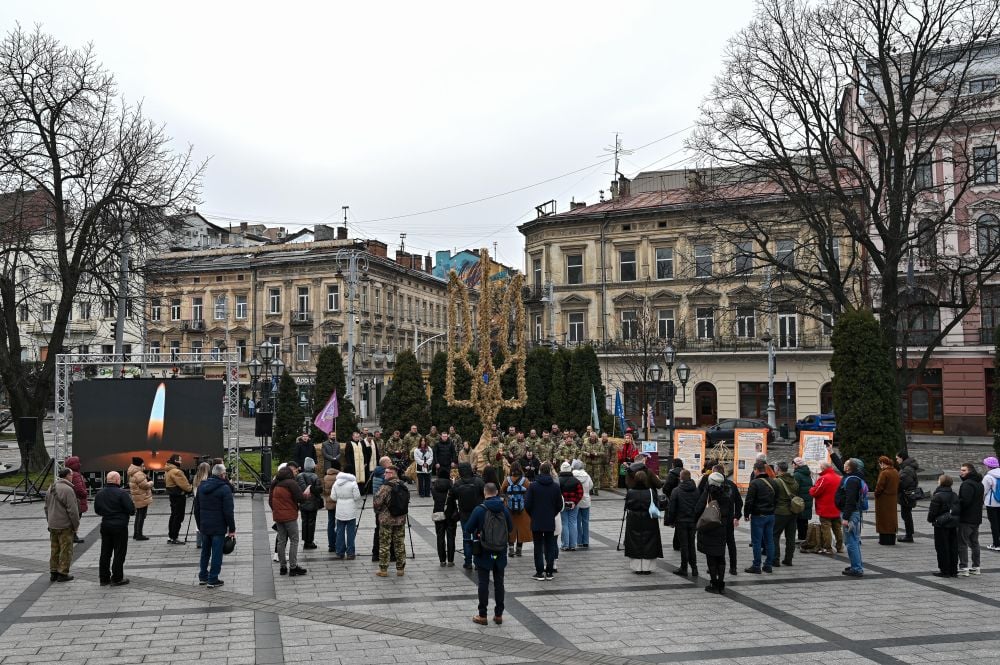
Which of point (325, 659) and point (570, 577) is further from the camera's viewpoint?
point (570, 577)

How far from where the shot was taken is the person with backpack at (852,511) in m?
12.9

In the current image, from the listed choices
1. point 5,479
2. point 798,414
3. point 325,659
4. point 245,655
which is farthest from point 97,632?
point 798,414

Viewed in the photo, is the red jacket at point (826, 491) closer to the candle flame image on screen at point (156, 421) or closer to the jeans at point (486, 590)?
the jeans at point (486, 590)

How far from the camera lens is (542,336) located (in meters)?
53.4

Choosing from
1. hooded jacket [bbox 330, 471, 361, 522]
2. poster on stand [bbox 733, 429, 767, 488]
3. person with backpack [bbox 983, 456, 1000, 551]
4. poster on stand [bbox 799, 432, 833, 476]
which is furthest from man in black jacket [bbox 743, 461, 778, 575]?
poster on stand [bbox 733, 429, 767, 488]

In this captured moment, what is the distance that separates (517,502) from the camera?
44.4 feet

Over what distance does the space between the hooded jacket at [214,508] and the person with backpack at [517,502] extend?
13.6 feet

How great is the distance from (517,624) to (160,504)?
13.7 meters

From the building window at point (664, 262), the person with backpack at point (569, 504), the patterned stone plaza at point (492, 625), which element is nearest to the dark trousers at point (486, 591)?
the patterned stone plaza at point (492, 625)

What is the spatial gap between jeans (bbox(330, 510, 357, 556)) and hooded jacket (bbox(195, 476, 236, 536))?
2117mm

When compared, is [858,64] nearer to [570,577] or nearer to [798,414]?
[570,577]

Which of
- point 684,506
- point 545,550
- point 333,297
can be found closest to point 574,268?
point 333,297

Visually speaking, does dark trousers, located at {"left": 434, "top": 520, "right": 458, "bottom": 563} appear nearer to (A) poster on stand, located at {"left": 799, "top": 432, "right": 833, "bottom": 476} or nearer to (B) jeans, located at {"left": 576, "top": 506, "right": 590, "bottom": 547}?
(B) jeans, located at {"left": 576, "top": 506, "right": 590, "bottom": 547}

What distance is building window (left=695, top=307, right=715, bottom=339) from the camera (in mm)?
48219
